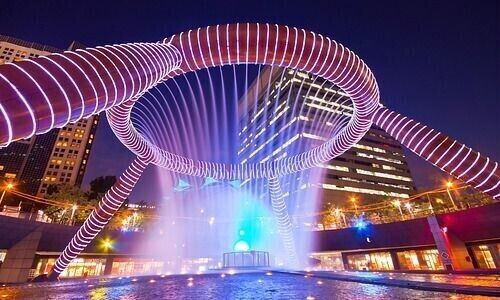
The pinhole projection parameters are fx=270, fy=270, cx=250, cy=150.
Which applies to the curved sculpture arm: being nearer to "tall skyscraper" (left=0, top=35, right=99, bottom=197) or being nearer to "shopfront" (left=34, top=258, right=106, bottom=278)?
"shopfront" (left=34, top=258, right=106, bottom=278)

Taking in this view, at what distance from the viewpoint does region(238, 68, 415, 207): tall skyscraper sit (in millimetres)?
113625

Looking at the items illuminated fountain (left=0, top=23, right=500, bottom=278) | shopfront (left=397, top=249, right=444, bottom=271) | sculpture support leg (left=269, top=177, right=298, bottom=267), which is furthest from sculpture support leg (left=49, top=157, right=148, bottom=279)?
shopfront (left=397, top=249, right=444, bottom=271)

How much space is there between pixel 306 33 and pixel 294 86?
129593mm

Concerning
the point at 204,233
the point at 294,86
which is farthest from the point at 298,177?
the point at 204,233

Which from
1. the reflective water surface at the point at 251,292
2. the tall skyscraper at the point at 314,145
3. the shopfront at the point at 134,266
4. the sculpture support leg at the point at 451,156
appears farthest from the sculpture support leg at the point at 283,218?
the tall skyscraper at the point at 314,145

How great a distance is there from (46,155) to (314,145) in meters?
122

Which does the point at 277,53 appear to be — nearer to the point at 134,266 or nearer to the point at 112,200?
the point at 112,200

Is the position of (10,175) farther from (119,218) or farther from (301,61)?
(301,61)

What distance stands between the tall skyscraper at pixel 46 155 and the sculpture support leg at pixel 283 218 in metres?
125

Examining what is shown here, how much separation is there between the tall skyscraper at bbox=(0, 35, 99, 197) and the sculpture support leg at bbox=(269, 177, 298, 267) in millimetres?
124777

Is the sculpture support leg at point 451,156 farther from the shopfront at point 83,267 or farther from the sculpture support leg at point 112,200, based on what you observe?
the shopfront at point 83,267

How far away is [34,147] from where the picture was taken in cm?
12625

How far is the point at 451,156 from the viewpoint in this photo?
408 inches

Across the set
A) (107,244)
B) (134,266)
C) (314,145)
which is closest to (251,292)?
(107,244)
